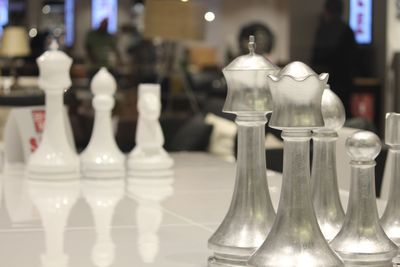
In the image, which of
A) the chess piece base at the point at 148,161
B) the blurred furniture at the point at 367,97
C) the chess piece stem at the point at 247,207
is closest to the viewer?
the chess piece stem at the point at 247,207

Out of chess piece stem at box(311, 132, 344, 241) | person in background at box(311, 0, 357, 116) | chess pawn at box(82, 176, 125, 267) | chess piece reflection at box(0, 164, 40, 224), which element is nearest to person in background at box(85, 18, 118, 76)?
person in background at box(311, 0, 357, 116)

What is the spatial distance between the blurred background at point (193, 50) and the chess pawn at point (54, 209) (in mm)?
2262

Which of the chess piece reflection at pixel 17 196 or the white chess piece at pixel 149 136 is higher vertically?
the white chess piece at pixel 149 136

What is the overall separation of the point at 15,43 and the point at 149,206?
8.54 m

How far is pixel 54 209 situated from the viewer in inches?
66.0

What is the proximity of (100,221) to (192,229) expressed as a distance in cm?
19

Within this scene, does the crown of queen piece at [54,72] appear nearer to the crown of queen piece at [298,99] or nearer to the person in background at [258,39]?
the crown of queen piece at [298,99]

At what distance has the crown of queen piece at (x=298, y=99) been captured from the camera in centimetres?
90

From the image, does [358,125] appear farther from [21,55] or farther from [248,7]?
[21,55]

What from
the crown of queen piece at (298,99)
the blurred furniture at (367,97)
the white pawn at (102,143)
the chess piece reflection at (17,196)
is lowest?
the blurred furniture at (367,97)

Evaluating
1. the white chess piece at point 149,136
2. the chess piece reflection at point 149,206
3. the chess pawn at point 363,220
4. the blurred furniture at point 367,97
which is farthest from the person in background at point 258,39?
the chess pawn at point 363,220

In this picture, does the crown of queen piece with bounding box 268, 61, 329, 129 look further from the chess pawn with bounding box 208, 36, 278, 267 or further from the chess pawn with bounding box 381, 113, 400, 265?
the chess pawn with bounding box 381, 113, 400, 265

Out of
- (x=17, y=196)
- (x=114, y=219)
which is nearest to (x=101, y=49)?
(x=17, y=196)

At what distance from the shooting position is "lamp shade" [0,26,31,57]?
32.4 feet
